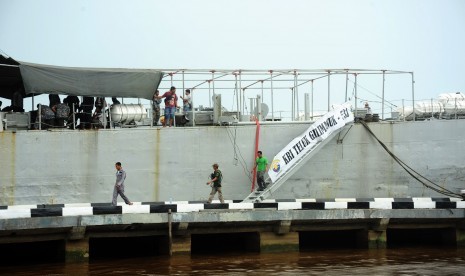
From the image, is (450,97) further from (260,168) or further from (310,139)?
(260,168)

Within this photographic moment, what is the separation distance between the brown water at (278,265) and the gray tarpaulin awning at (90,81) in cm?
752

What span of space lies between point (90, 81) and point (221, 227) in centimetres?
809

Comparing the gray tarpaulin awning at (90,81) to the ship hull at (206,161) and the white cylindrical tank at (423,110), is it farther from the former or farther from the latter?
the white cylindrical tank at (423,110)

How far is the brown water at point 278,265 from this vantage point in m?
21.5

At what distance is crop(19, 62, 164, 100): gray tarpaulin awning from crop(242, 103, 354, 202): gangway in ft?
16.6

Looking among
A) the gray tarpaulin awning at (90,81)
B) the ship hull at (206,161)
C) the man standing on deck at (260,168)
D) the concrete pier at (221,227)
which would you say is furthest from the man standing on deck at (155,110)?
the concrete pier at (221,227)

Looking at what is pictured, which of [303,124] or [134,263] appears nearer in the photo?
[134,263]

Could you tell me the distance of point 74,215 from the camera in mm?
22172

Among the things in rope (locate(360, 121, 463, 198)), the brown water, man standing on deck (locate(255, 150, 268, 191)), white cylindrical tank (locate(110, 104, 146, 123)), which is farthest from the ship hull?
the brown water

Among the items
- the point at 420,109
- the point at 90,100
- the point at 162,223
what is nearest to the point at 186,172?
the point at 90,100

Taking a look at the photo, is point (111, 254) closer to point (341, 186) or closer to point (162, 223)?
point (162, 223)

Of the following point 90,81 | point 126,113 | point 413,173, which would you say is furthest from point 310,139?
point 90,81

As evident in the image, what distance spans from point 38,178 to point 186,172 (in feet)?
16.2

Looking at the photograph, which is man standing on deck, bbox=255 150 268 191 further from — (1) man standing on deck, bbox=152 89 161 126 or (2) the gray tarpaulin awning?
(2) the gray tarpaulin awning
